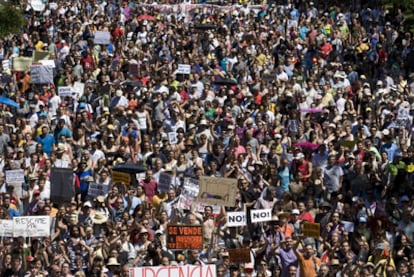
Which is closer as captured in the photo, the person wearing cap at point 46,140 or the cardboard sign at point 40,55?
the person wearing cap at point 46,140

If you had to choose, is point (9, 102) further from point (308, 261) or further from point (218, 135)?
point (308, 261)

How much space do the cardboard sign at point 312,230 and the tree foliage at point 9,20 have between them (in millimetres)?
8104

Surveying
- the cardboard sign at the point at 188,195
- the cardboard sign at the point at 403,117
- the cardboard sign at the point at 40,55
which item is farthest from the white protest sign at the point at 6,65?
the cardboard sign at the point at 188,195

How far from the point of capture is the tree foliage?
29.9 metres

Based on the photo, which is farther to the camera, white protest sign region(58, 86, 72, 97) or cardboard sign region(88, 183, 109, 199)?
white protest sign region(58, 86, 72, 97)

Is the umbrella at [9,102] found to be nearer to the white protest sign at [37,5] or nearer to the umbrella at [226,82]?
the umbrella at [226,82]

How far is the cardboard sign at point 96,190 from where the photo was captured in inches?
1038

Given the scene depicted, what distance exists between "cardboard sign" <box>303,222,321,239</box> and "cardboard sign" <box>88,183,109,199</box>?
3625 mm

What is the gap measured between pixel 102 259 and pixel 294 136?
5834 mm

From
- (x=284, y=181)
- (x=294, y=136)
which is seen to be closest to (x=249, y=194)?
(x=284, y=181)

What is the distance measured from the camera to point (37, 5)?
39.3m

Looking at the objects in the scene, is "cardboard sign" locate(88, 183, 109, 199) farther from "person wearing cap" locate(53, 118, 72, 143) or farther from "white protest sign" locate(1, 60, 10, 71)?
"white protest sign" locate(1, 60, 10, 71)

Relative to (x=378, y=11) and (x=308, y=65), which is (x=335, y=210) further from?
(x=378, y=11)

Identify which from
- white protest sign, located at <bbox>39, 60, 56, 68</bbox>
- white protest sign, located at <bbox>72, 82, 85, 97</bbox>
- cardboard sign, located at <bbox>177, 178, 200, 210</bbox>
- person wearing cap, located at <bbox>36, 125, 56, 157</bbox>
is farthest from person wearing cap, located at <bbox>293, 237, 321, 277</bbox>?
white protest sign, located at <bbox>39, 60, 56, 68</bbox>
